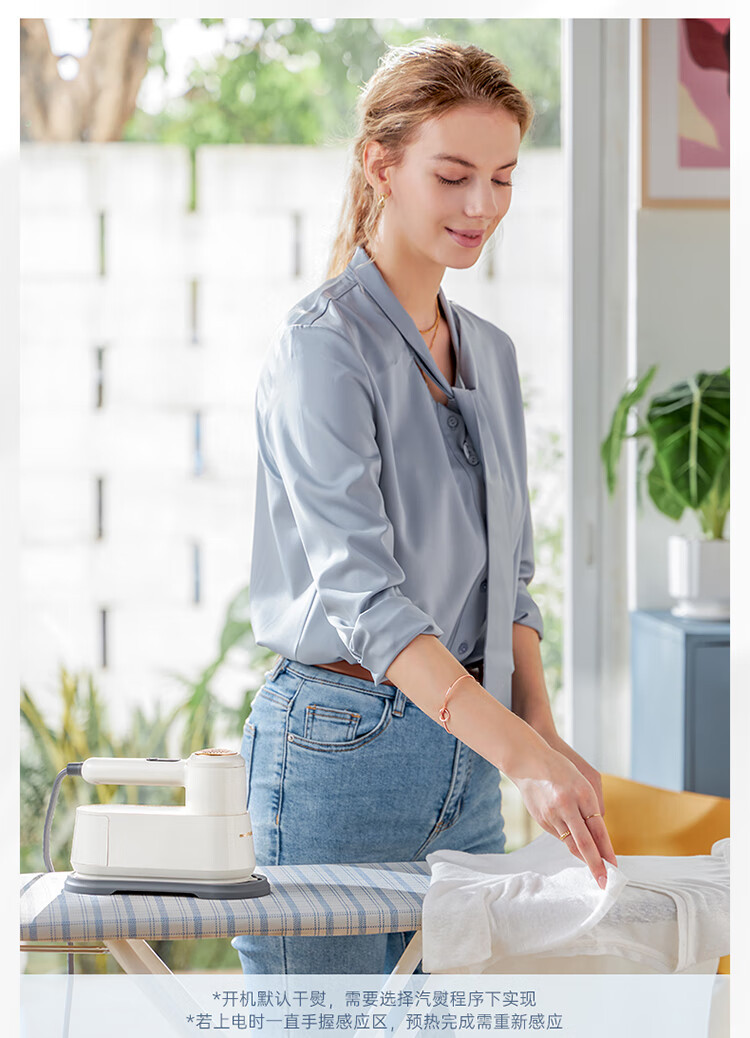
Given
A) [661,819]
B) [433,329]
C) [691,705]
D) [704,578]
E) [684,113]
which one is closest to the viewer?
[433,329]

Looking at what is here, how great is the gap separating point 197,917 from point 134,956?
63 millimetres

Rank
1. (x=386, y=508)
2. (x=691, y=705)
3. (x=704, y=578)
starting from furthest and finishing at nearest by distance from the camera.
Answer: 1. (x=704, y=578)
2. (x=691, y=705)
3. (x=386, y=508)

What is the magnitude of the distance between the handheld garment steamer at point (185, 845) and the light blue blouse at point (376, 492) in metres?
0.16

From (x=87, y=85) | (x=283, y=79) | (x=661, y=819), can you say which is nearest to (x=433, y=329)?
(x=661, y=819)

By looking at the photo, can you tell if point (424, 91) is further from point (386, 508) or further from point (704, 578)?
point (704, 578)

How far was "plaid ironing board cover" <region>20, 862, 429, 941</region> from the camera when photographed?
0.89 meters

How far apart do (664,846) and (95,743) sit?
3.56 feet

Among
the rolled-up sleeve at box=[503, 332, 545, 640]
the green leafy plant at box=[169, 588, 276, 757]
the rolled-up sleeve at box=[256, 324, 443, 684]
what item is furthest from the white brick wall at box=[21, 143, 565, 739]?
the rolled-up sleeve at box=[256, 324, 443, 684]

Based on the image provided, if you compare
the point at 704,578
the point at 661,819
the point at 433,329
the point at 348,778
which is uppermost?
the point at 433,329

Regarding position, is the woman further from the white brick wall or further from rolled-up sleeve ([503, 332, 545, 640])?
the white brick wall

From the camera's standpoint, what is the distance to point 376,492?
0.97 m

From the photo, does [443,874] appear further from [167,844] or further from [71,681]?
[71,681]

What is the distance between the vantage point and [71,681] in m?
2.16
